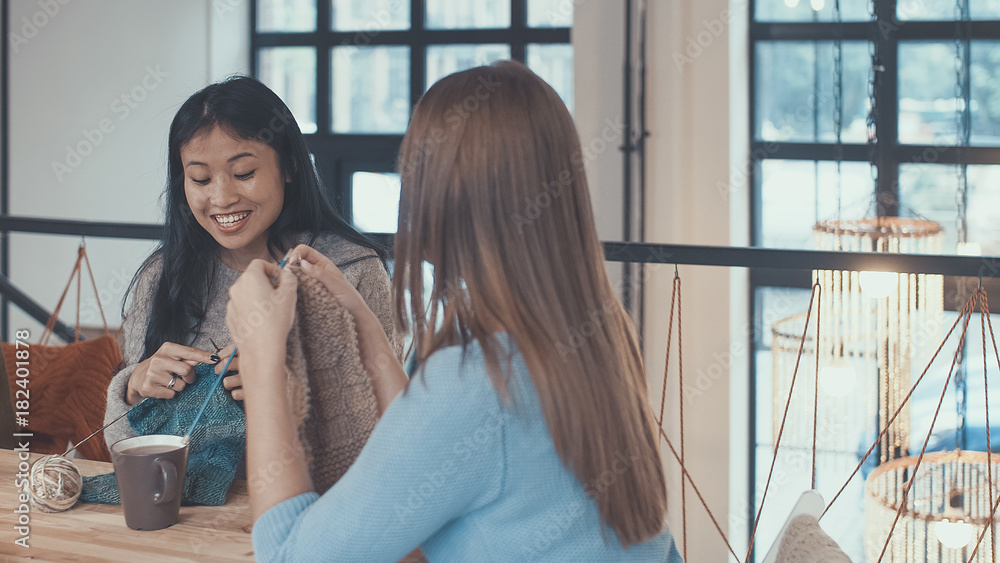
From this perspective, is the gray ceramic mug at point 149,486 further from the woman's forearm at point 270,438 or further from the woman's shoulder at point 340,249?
the woman's shoulder at point 340,249

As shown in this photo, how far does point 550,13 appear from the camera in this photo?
5.52 m

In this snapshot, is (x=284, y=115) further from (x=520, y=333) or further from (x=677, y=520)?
(x=677, y=520)

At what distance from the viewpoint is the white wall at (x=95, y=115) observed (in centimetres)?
473

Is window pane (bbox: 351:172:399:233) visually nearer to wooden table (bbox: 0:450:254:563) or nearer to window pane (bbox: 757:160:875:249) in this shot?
window pane (bbox: 757:160:875:249)

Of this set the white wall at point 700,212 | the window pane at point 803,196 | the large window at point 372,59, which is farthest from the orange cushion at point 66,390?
the window pane at point 803,196

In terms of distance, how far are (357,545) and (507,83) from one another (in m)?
0.47

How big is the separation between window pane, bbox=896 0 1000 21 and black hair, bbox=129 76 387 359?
3.95m

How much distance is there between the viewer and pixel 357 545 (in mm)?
906

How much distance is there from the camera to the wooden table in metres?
1.06

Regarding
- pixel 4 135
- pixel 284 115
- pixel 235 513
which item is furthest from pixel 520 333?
pixel 4 135

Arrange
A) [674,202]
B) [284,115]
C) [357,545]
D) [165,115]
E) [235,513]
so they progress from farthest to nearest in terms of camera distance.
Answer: [165,115]
[674,202]
[284,115]
[235,513]
[357,545]

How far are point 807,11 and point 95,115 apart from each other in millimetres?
3727

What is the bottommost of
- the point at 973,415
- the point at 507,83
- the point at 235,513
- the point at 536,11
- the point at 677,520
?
the point at 677,520

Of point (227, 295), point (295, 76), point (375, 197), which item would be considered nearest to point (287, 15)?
point (295, 76)
